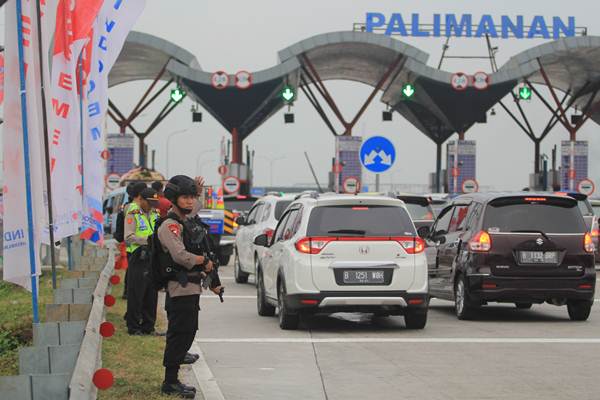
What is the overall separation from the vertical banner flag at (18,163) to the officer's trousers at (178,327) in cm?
122

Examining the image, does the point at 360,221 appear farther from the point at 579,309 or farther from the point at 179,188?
the point at 179,188

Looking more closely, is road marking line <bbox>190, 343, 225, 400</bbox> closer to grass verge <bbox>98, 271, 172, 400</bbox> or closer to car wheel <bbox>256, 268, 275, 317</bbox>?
grass verge <bbox>98, 271, 172, 400</bbox>

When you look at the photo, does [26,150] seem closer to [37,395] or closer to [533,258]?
[37,395]

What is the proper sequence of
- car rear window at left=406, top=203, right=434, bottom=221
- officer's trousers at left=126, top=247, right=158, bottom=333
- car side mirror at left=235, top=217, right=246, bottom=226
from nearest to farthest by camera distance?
officer's trousers at left=126, top=247, right=158, bottom=333
car side mirror at left=235, top=217, right=246, bottom=226
car rear window at left=406, top=203, right=434, bottom=221

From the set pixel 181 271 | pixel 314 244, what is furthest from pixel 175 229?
pixel 314 244

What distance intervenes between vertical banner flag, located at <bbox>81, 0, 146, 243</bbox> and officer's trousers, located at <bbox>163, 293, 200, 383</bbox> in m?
9.11

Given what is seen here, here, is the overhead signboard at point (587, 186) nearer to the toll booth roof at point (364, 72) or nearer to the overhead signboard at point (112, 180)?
the toll booth roof at point (364, 72)

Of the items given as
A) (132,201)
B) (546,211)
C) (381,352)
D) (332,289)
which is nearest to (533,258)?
(546,211)

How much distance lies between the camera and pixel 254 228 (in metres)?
24.5

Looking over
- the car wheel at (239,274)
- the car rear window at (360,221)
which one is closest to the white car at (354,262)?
the car rear window at (360,221)

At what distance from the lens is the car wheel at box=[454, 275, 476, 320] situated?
55.3 feet

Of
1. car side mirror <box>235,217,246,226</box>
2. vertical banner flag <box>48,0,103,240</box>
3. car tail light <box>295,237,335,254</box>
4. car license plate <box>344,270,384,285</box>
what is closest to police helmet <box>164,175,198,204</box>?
vertical banner flag <box>48,0,103,240</box>

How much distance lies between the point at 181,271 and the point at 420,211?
1676 cm

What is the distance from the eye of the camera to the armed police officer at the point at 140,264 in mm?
14141
